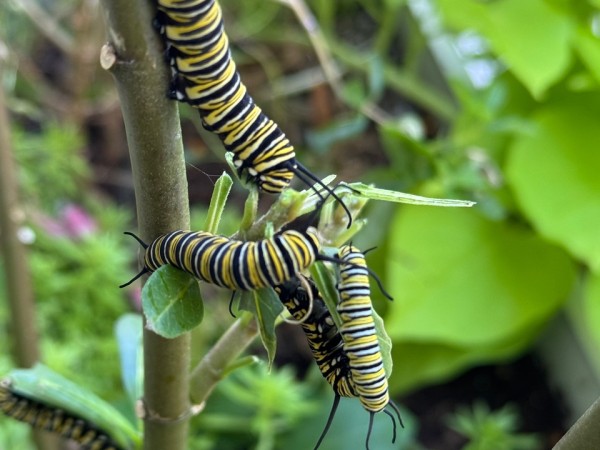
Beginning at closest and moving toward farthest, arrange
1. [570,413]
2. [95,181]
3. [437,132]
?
[570,413] < [95,181] < [437,132]

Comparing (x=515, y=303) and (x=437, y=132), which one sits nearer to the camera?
(x=515, y=303)

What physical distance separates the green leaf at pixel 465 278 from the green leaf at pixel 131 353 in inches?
28.4

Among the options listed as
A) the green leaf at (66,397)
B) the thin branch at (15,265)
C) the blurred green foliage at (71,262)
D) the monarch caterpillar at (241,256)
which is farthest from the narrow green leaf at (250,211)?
the blurred green foliage at (71,262)

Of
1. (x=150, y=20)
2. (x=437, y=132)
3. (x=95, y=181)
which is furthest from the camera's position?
(x=437, y=132)

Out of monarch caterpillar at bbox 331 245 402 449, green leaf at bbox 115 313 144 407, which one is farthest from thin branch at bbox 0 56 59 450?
monarch caterpillar at bbox 331 245 402 449

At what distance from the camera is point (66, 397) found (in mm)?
468

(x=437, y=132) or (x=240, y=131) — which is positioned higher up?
(x=240, y=131)

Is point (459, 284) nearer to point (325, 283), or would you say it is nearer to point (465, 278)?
point (465, 278)

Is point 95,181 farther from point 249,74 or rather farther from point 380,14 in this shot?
point 380,14

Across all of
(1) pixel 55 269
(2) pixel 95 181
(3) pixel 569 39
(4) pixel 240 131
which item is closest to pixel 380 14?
(3) pixel 569 39

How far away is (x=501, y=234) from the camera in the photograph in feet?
4.32

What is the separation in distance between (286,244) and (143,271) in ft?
0.34

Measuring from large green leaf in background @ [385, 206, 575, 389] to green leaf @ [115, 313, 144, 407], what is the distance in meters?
0.72

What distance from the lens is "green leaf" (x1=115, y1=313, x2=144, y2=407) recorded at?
54cm
